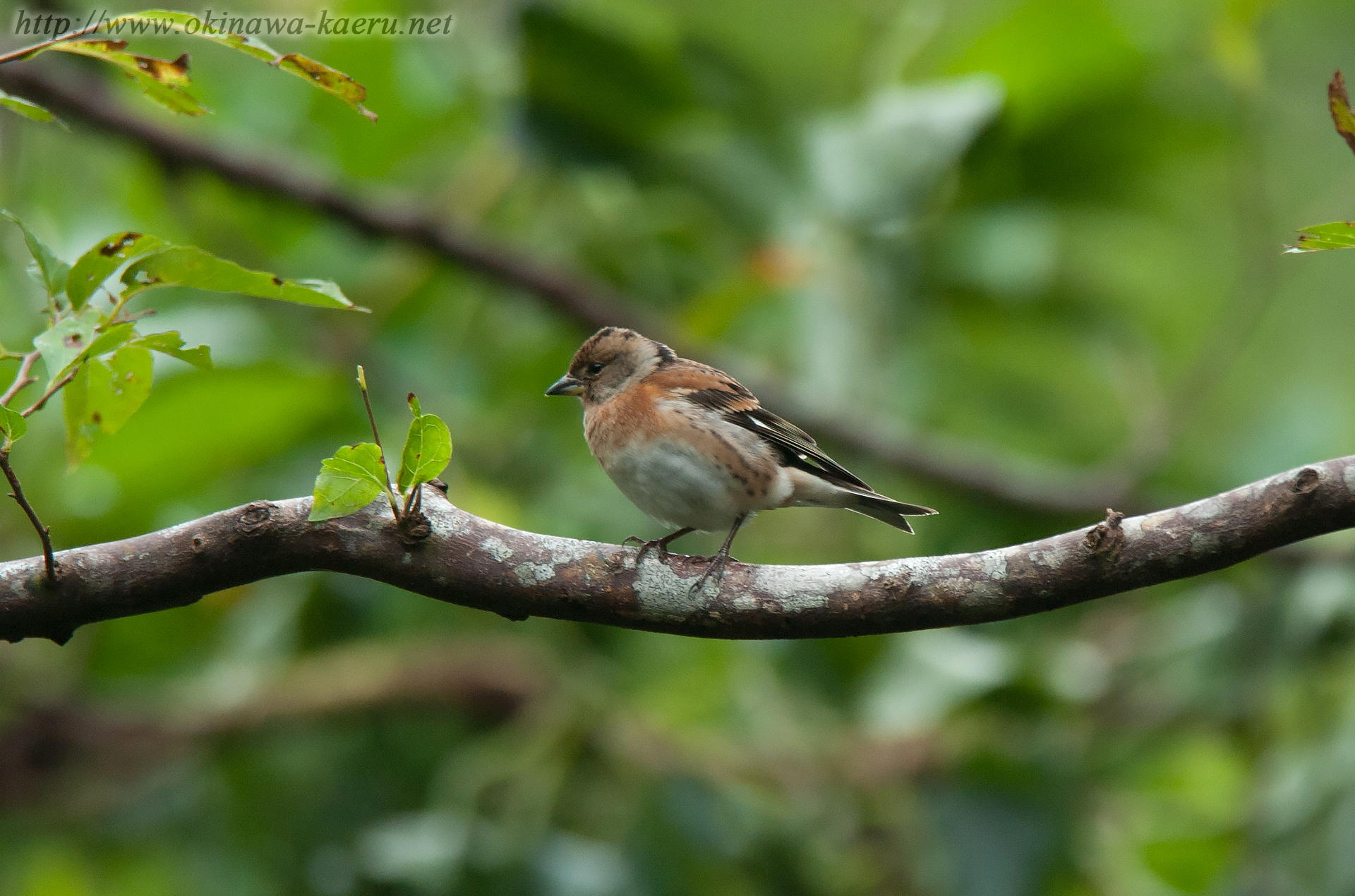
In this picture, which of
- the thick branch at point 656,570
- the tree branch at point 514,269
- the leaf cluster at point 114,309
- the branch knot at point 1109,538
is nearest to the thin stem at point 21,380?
the leaf cluster at point 114,309

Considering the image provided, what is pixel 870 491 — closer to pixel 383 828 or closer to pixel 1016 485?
pixel 1016 485

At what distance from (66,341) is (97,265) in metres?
0.21

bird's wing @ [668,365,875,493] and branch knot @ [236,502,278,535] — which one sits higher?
bird's wing @ [668,365,875,493]

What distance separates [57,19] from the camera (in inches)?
231

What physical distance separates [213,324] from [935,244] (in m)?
4.01

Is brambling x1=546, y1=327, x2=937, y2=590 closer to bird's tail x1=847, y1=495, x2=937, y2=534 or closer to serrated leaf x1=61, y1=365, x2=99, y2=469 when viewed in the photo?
bird's tail x1=847, y1=495, x2=937, y2=534

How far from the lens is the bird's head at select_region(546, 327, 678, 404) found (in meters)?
4.93

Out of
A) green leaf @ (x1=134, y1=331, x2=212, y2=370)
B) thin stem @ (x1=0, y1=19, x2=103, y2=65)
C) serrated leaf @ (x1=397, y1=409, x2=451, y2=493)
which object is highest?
thin stem @ (x1=0, y1=19, x2=103, y2=65)

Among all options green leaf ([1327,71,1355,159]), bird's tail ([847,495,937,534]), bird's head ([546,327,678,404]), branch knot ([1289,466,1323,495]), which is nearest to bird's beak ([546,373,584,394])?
bird's head ([546,327,678,404])

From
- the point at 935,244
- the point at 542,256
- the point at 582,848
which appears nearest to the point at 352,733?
the point at 582,848

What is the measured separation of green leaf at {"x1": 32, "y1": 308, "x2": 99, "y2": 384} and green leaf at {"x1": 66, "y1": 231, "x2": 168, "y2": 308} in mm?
44

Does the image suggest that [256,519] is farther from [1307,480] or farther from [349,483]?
[1307,480]

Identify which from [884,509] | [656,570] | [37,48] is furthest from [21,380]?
[884,509]

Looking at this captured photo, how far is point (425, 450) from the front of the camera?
96.0 inches
